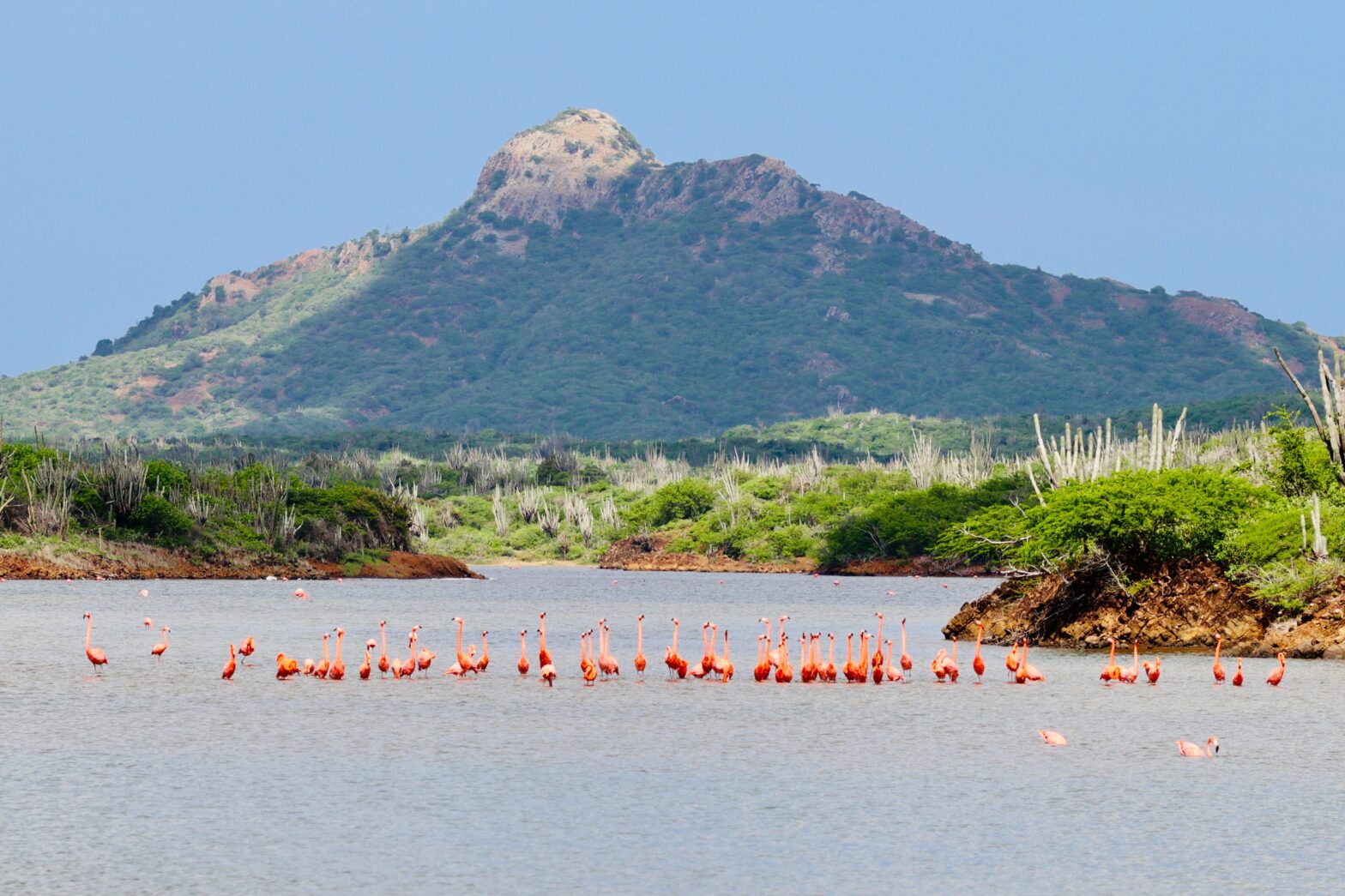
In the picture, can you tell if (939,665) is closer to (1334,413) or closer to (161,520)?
(1334,413)

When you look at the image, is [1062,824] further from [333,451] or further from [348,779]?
[333,451]

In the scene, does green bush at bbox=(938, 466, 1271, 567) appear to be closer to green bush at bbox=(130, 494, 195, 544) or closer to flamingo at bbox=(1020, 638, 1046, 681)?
flamingo at bbox=(1020, 638, 1046, 681)

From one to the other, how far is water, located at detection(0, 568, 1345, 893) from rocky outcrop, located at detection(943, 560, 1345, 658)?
1.28 meters

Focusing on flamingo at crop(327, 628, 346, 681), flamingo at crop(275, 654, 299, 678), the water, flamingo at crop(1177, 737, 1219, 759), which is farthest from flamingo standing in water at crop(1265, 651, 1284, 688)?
flamingo at crop(275, 654, 299, 678)

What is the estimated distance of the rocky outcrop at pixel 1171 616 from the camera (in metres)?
33.8

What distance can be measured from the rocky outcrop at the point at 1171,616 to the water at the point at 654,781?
1.28 m

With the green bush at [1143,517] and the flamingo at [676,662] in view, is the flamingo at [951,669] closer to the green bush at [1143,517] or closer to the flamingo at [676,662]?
the flamingo at [676,662]

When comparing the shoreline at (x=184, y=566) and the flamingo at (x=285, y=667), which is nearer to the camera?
the flamingo at (x=285, y=667)

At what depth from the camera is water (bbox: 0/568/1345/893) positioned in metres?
15.6

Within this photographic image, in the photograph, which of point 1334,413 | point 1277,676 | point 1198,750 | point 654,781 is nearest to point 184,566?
point 1334,413

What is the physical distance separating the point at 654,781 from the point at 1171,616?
18463 millimetres

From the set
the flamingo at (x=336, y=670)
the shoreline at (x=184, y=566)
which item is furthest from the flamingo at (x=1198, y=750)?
the shoreline at (x=184, y=566)

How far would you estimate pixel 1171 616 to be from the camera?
35906 mm

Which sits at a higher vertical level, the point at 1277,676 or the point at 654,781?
the point at 1277,676
